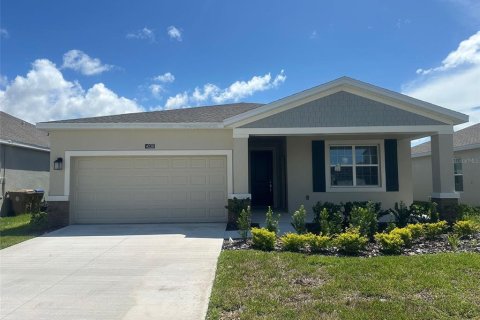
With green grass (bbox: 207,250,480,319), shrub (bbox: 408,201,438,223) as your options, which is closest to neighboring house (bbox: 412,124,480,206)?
shrub (bbox: 408,201,438,223)

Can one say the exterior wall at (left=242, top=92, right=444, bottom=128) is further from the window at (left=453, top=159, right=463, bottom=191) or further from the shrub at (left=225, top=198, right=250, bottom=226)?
the window at (left=453, top=159, right=463, bottom=191)

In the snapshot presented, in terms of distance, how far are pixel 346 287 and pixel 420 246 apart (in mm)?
3464

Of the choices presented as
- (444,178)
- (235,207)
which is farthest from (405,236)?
(235,207)

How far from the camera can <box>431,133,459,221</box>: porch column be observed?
431 inches

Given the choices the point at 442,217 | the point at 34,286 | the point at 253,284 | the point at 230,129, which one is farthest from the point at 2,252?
the point at 442,217

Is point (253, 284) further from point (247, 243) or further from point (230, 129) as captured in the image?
point (230, 129)

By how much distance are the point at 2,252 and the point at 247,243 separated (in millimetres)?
5367

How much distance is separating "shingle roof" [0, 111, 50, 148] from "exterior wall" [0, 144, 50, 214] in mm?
367

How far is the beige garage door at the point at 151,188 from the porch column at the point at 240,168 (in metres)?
0.73

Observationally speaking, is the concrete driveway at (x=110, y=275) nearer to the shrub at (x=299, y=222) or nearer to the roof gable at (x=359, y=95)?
the shrub at (x=299, y=222)

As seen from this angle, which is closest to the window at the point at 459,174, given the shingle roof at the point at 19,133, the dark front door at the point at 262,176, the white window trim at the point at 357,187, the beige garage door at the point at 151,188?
the white window trim at the point at 357,187

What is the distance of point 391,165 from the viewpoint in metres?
13.3

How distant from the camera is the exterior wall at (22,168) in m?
15.2

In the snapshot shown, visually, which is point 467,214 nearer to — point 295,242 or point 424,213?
point 424,213
